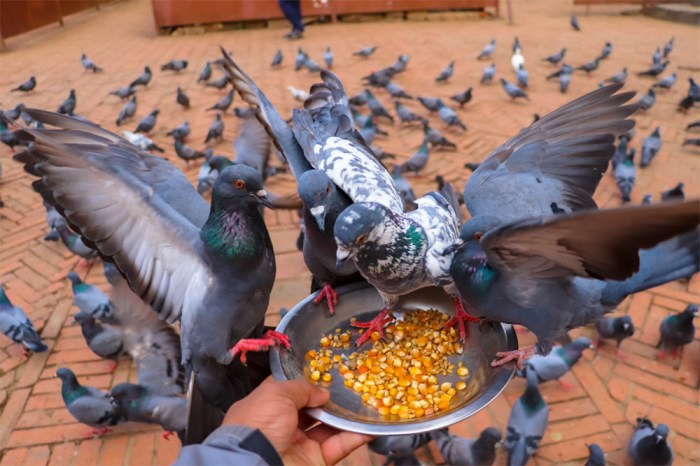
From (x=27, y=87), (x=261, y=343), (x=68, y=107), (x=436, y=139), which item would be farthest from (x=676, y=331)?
(x=27, y=87)

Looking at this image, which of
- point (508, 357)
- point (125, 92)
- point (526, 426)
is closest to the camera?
point (508, 357)

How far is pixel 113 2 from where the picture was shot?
16141mm

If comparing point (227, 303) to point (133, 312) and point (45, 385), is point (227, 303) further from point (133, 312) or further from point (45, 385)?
point (45, 385)

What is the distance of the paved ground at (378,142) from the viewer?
2.79 m

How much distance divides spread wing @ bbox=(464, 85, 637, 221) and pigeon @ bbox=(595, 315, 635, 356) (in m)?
1.30

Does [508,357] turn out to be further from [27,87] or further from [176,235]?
[27,87]

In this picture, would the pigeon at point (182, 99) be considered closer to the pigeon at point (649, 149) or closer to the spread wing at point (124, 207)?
the spread wing at point (124, 207)

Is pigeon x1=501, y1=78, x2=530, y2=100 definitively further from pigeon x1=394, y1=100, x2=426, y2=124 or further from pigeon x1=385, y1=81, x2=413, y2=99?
pigeon x1=394, y1=100, x2=426, y2=124

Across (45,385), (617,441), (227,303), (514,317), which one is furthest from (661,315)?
(45,385)

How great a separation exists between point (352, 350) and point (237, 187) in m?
0.79

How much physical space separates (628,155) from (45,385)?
17.1 ft

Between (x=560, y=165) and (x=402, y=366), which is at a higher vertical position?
(x=560, y=165)

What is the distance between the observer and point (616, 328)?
313cm

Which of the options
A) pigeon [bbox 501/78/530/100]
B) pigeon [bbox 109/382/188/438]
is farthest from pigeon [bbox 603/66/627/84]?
pigeon [bbox 109/382/188/438]
